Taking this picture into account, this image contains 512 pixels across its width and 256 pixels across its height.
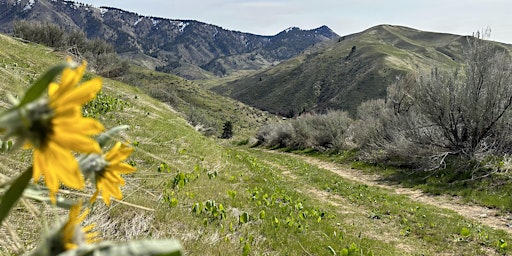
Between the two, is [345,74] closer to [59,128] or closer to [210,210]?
[210,210]

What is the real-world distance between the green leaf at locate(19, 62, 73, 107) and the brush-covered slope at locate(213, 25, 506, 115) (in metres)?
99.5

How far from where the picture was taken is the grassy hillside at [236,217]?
9.14 ft

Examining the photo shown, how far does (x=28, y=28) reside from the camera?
41.0 m

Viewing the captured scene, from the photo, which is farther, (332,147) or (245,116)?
(245,116)

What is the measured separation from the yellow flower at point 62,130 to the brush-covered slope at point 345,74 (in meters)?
99.5

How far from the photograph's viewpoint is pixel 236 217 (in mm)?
4520

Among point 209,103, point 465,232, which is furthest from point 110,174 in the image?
point 209,103

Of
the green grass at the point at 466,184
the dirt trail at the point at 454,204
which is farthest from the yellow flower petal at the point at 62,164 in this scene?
the green grass at the point at 466,184

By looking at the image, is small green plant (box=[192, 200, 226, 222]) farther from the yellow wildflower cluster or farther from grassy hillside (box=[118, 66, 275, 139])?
grassy hillside (box=[118, 66, 275, 139])

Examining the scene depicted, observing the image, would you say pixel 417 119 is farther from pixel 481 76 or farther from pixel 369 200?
pixel 369 200

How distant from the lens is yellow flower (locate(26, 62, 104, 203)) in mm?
469

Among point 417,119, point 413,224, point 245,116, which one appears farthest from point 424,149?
point 245,116

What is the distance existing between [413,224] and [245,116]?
10274 cm

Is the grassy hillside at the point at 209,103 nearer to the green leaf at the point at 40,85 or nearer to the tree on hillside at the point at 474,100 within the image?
the tree on hillside at the point at 474,100
